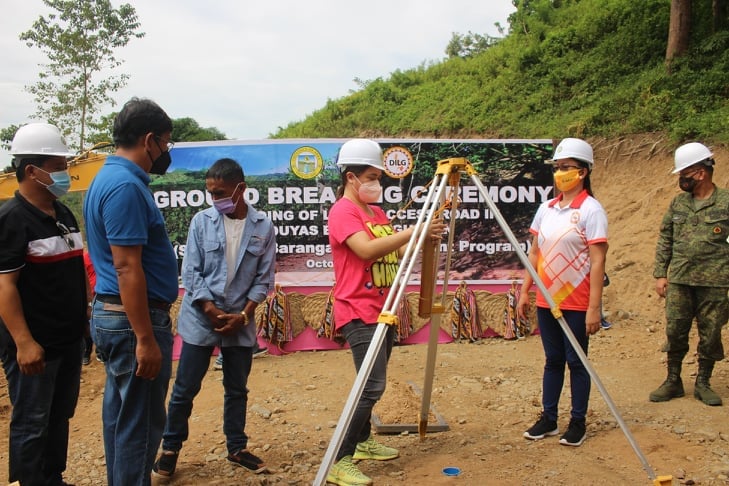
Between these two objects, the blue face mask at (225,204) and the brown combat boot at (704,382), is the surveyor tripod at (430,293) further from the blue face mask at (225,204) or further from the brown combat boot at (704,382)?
the brown combat boot at (704,382)

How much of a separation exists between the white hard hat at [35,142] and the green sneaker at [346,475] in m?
2.18

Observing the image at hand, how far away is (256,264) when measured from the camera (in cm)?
358

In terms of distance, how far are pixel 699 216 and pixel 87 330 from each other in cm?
415

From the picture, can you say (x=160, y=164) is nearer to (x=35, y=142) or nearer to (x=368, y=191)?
(x=35, y=142)

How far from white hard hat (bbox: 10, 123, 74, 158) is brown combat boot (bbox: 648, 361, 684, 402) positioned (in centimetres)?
437

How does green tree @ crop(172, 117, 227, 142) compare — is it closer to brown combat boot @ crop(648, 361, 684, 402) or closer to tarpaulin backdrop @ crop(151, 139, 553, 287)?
tarpaulin backdrop @ crop(151, 139, 553, 287)

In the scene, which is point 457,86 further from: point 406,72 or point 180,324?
point 180,324

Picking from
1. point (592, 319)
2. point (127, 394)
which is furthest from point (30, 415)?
point (592, 319)

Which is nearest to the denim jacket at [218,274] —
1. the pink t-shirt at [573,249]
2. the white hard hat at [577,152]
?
the pink t-shirt at [573,249]

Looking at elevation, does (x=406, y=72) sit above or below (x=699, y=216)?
above

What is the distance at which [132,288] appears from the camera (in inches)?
91.0

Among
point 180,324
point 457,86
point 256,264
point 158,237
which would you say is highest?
point 457,86

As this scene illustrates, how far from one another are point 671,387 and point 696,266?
958 mm

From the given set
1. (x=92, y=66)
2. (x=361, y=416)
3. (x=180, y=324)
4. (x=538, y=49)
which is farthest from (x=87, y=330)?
(x=92, y=66)
